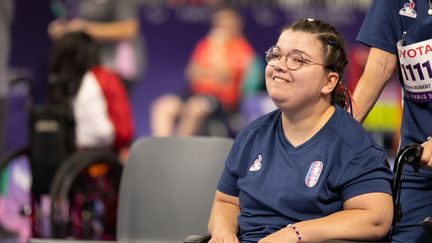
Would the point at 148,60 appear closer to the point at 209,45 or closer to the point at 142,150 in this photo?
the point at 209,45

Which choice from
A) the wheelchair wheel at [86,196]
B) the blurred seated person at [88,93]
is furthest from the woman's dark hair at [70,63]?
the wheelchair wheel at [86,196]

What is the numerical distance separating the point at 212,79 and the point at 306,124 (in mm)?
4703

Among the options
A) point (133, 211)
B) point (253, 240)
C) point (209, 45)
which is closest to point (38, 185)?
point (209, 45)

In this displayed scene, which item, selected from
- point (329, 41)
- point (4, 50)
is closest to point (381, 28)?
point (329, 41)

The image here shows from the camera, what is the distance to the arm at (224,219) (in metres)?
2.67

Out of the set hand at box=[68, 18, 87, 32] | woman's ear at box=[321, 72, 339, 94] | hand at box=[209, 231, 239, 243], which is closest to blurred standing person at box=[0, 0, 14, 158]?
hand at box=[68, 18, 87, 32]

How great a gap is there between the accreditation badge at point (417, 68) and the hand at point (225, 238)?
2.15 feet

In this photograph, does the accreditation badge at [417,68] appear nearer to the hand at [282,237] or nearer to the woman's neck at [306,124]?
the woman's neck at [306,124]

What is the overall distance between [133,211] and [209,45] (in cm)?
388

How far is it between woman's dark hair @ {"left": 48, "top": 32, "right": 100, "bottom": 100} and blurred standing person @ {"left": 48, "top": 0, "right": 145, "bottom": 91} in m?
1.00

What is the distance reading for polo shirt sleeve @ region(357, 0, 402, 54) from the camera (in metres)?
2.88

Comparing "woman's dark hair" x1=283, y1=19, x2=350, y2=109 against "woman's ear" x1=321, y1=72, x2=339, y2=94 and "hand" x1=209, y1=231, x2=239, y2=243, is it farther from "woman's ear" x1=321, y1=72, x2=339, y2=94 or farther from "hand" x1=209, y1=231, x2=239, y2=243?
"hand" x1=209, y1=231, x2=239, y2=243

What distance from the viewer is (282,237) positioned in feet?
8.14

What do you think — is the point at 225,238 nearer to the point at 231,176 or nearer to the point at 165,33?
the point at 231,176
